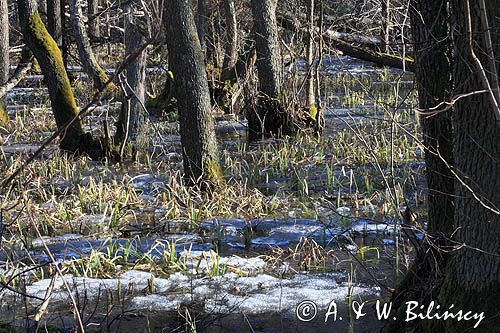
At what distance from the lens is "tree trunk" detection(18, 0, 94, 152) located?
10859 millimetres

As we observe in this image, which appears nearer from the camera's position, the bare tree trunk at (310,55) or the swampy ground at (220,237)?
the swampy ground at (220,237)

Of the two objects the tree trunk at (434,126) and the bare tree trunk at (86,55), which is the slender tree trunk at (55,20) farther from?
the tree trunk at (434,126)

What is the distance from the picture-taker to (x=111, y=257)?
21.6ft

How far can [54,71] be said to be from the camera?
11.0 metres

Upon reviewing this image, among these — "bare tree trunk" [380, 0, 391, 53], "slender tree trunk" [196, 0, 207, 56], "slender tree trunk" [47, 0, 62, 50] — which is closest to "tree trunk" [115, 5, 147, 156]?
"slender tree trunk" [47, 0, 62, 50]

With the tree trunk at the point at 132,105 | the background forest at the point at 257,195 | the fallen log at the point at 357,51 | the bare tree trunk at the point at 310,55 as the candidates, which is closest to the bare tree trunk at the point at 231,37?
the background forest at the point at 257,195

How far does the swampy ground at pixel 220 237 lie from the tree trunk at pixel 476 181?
14.6 inches

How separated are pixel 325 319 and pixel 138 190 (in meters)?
4.06

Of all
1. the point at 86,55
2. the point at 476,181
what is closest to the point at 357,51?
the point at 86,55

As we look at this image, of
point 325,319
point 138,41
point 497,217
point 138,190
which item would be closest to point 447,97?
point 497,217

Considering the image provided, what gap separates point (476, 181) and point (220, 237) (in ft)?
11.2

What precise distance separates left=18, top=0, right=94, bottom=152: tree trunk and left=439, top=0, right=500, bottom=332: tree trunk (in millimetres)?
7598

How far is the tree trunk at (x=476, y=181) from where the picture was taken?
3.98 m

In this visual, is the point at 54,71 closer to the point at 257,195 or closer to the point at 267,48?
the point at 267,48
